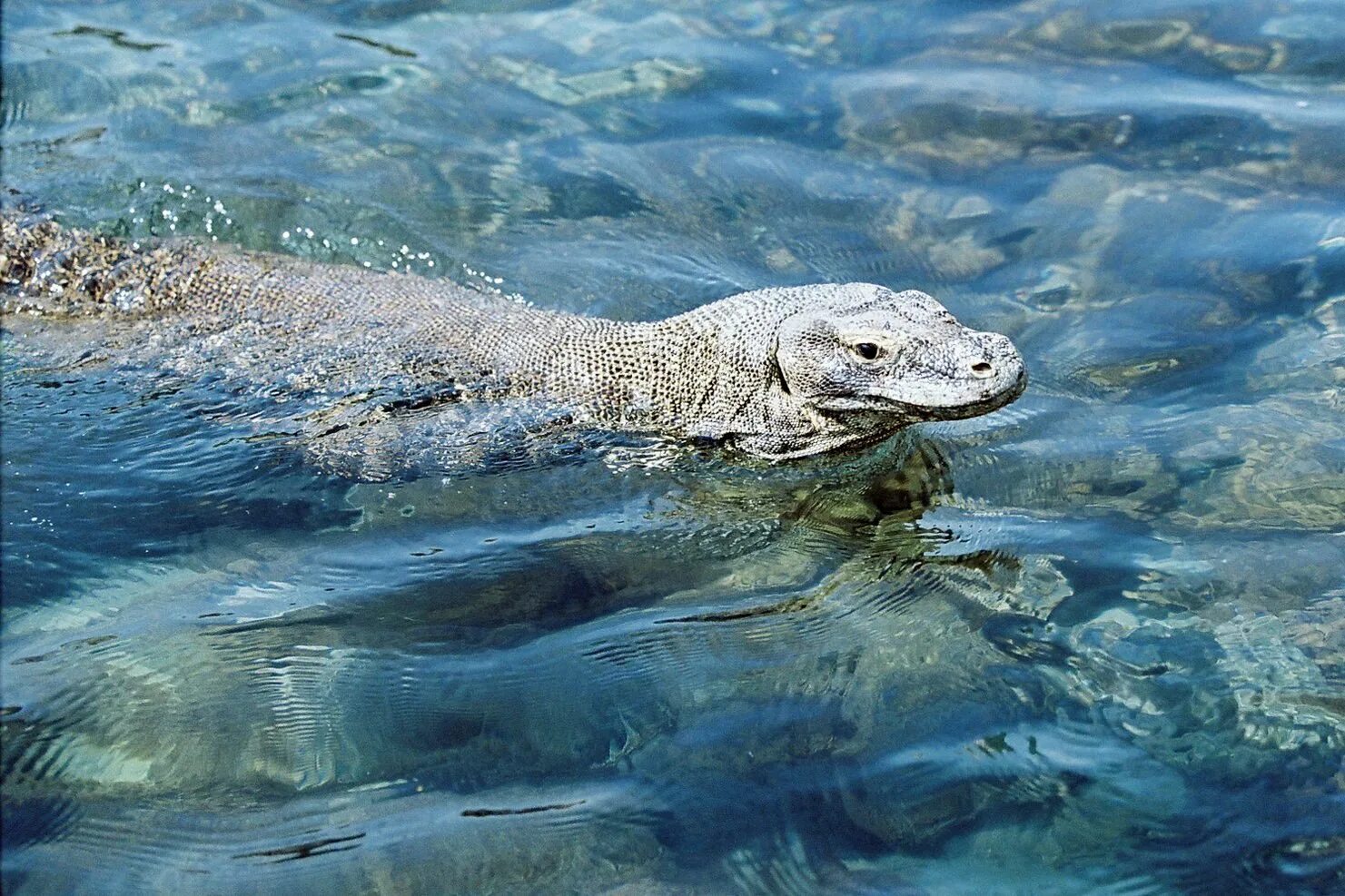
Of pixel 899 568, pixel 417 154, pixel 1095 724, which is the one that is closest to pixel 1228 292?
pixel 899 568

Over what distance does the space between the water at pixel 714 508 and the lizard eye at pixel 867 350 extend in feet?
2.23

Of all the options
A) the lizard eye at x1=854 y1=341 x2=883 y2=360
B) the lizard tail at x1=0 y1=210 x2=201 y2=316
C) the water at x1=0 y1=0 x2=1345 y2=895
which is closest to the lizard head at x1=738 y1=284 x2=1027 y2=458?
the lizard eye at x1=854 y1=341 x2=883 y2=360

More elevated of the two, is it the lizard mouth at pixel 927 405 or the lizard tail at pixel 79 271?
the lizard mouth at pixel 927 405

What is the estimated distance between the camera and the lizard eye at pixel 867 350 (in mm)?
5906

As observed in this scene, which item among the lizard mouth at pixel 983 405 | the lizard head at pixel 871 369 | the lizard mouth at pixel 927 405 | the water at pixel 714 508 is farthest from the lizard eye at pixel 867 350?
the water at pixel 714 508

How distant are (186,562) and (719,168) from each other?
4.58m

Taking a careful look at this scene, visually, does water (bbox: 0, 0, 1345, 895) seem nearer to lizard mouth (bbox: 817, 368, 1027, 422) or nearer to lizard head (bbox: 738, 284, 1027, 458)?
Answer: lizard head (bbox: 738, 284, 1027, 458)

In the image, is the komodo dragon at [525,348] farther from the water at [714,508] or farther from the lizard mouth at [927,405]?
the water at [714,508]

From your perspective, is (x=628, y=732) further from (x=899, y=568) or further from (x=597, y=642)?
(x=899, y=568)

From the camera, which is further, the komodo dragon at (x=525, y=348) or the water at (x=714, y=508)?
the komodo dragon at (x=525, y=348)

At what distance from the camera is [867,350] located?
234 inches

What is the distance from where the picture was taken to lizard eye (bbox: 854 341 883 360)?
591 cm

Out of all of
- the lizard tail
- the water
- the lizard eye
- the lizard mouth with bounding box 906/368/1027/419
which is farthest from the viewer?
the lizard tail

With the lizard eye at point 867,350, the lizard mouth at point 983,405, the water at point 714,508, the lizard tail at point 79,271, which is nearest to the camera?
the water at point 714,508
